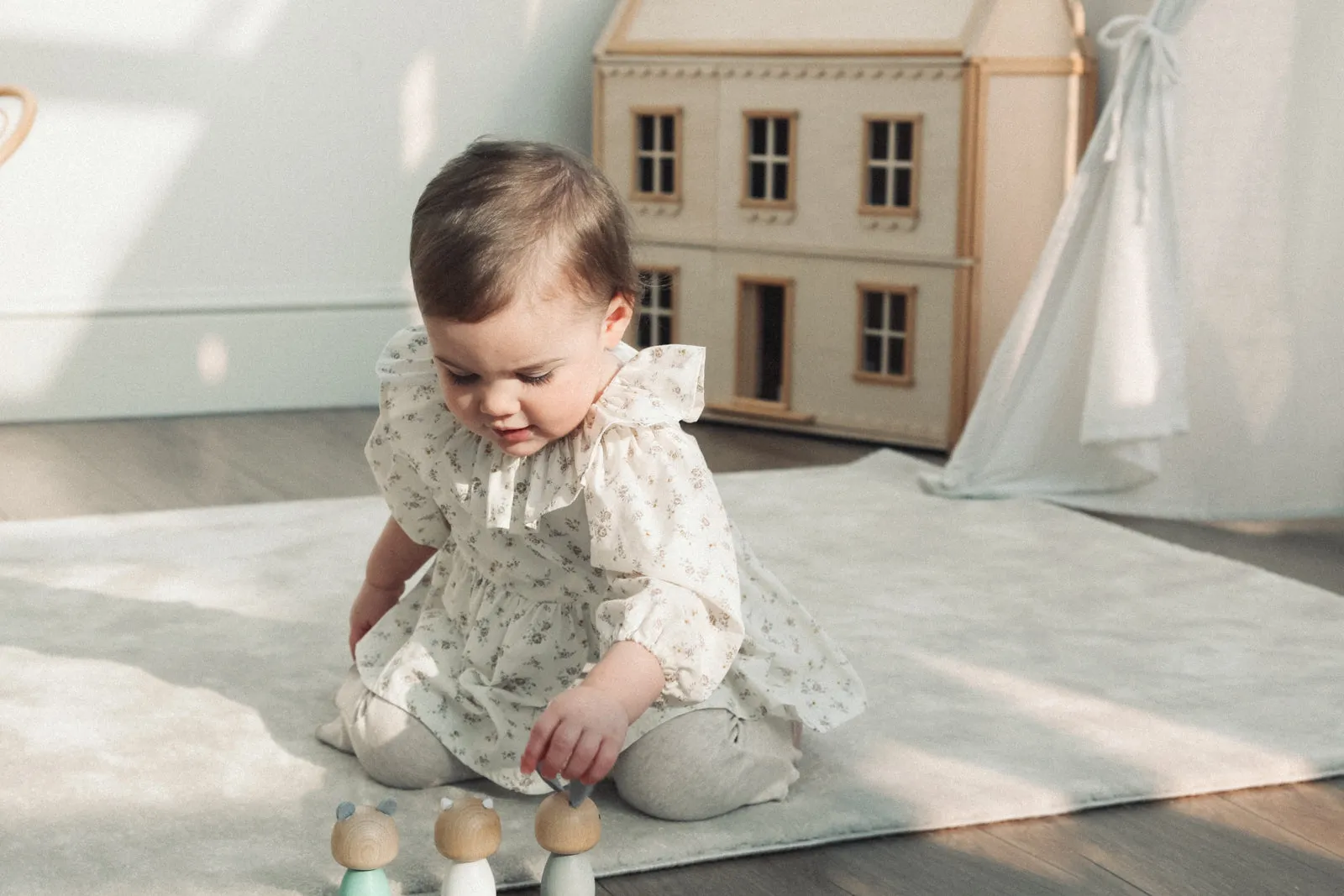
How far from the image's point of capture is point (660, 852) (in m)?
1.17

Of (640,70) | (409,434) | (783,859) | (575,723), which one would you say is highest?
(640,70)

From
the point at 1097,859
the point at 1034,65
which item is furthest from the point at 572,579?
the point at 1034,65

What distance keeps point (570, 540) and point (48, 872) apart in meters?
0.43

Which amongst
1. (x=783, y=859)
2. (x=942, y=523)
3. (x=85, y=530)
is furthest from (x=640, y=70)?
(x=783, y=859)

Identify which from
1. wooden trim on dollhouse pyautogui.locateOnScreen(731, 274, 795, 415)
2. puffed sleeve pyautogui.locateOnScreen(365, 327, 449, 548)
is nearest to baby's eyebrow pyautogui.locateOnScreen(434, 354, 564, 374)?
puffed sleeve pyautogui.locateOnScreen(365, 327, 449, 548)

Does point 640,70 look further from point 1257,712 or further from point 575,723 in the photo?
point 575,723

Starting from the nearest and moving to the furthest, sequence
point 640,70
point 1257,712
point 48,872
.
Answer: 1. point 48,872
2. point 1257,712
3. point 640,70

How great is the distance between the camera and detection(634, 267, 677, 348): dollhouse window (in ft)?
10.0

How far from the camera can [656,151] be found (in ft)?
9.93

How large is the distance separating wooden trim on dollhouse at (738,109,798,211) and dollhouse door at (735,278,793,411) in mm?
136

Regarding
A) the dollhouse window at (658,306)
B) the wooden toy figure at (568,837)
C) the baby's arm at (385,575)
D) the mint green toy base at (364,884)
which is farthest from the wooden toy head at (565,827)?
the dollhouse window at (658,306)

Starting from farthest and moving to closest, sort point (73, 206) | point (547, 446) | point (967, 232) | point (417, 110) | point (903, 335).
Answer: point (417, 110), point (73, 206), point (903, 335), point (967, 232), point (547, 446)

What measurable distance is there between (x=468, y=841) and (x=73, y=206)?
2206mm

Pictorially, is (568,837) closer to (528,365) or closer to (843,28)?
(528,365)
